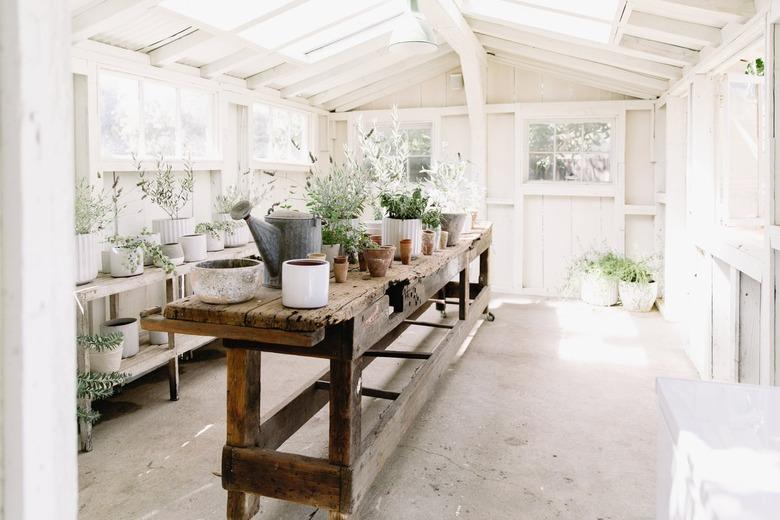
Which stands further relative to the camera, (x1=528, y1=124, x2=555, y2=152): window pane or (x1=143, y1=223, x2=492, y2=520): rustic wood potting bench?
(x1=528, y1=124, x2=555, y2=152): window pane

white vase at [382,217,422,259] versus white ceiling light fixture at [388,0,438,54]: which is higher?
white ceiling light fixture at [388,0,438,54]

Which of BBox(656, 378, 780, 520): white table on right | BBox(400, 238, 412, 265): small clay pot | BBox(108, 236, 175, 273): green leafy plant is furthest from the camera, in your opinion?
BBox(108, 236, 175, 273): green leafy plant

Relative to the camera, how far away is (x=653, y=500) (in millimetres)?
2484

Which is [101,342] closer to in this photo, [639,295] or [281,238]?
[281,238]

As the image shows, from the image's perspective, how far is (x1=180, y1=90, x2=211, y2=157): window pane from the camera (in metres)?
4.69

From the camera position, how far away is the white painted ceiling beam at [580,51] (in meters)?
4.82

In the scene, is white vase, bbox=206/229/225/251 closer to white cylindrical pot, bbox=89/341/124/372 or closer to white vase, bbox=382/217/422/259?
white cylindrical pot, bbox=89/341/124/372

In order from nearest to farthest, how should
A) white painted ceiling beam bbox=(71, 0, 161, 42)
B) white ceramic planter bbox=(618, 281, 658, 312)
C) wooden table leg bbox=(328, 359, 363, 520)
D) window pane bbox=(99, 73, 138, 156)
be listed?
wooden table leg bbox=(328, 359, 363, 520) < white painted ceiling beam bbox=(71, 0, 161, 42) < window pane bbox=(99, 73, 138, 156) < white ceramic planter bbox=(618, 281, 658, 312)

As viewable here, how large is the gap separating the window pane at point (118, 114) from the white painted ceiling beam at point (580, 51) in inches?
125

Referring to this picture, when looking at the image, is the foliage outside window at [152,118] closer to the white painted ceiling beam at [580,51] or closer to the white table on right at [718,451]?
the white painted ceiling beam at [580,51]

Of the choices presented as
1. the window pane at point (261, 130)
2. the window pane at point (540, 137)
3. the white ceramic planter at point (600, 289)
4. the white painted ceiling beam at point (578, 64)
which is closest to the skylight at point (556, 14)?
the white painted ceiling beam at point (578, 64)

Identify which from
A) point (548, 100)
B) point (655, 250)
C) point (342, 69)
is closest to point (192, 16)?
point (342, 69)

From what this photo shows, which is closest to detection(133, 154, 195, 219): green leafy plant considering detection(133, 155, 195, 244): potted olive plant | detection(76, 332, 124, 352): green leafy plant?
detection(133, 155, 195, 244): potted olive plant

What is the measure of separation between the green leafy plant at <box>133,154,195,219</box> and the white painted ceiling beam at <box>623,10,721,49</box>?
10.8ft
